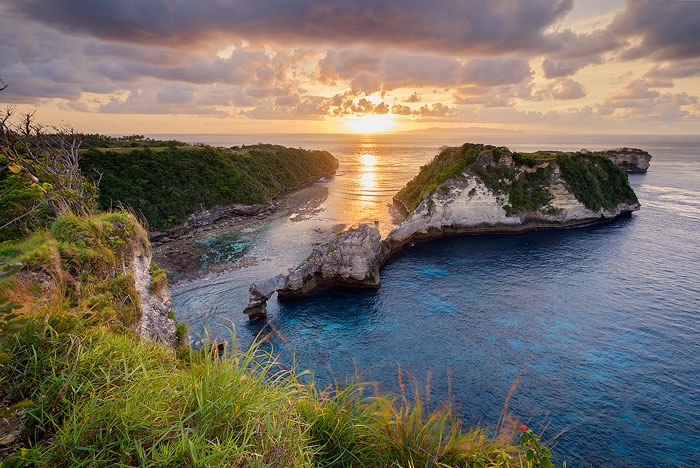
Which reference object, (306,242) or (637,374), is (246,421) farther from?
(306,242)

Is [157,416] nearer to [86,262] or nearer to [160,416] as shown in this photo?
[160,416]

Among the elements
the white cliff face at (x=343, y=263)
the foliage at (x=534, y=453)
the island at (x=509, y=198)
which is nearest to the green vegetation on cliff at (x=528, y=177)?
the island at (x=509, y=198)

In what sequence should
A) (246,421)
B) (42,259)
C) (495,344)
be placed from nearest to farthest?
(246,421)
(42,259)
(495,344)

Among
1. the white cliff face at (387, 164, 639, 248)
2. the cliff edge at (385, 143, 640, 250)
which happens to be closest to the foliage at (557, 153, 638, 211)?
the cliff edge at (385, 143, 640, 250)

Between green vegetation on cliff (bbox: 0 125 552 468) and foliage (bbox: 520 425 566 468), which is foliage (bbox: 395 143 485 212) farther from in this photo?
green vegetation on cliff (bbox: 0 125 552 468)

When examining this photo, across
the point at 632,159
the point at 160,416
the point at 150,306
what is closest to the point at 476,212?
the point at 150,306

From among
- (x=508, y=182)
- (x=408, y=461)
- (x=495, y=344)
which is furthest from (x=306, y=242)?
(x=408, y=461)
